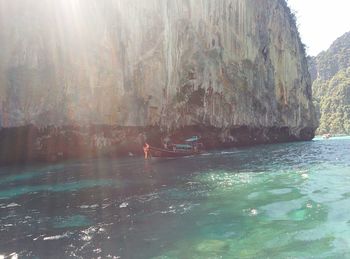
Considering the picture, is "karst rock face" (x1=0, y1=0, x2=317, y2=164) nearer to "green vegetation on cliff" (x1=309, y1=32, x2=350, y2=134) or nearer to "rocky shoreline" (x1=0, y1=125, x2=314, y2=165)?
"rocky shoreline" (x1=0, y1=125, x2=314, y2=165)

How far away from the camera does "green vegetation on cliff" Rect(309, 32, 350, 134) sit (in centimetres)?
10689

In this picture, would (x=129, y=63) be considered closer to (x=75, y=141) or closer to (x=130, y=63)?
(x=130, y=63)

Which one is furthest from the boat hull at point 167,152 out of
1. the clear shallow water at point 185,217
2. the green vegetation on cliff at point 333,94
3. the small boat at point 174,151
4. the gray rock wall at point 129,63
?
the green vegetation on cliff at point 333,94

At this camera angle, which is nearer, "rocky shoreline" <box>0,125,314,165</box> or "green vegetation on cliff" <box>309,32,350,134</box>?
"rocky shoreline" <box>0,125,314,165</box>

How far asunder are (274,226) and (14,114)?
82.7 ft

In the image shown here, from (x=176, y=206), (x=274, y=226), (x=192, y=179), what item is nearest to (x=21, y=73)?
(x=192, y=179)

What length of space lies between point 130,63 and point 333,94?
319ft

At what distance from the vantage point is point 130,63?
107 ft

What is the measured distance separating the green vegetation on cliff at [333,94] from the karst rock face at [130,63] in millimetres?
44332

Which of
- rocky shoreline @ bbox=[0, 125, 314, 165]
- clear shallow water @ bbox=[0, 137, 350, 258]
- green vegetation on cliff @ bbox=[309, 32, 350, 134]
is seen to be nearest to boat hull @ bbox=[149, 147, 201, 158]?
rocky shoreline @ bbox=[0, 125, 314, 165]

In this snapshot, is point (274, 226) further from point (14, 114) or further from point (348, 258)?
point (14, 114)

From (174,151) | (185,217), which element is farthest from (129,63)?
(185,217)

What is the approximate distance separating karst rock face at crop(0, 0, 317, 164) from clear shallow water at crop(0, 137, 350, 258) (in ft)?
44.0

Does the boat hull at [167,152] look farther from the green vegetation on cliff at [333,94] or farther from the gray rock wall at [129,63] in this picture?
the green vegetation on cliff at [333,94]
